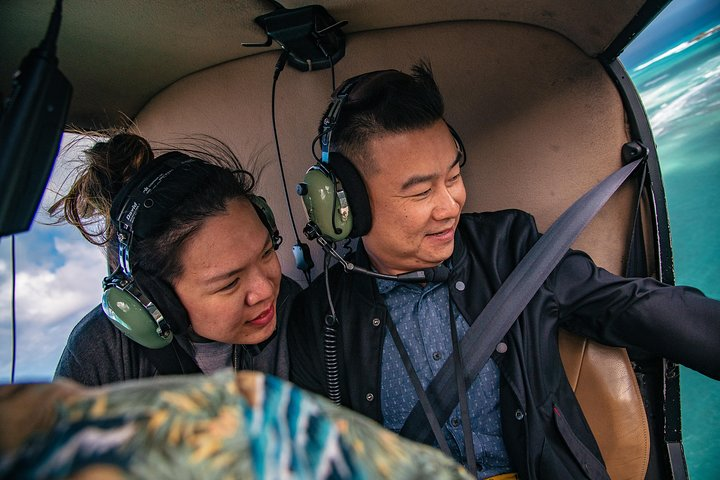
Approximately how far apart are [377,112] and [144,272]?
745 millimetres

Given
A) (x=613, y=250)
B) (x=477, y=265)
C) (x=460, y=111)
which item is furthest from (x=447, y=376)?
(x=460, y=111)

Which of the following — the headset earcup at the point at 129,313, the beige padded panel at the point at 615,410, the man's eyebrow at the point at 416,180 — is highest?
the man's eyebrow at the point at 416,180

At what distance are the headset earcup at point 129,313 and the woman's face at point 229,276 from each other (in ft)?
0.31

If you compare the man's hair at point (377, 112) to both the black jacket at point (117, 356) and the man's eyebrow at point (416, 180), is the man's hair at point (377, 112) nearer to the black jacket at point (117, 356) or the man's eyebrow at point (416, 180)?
the man's eyebrow at point (416, 180)

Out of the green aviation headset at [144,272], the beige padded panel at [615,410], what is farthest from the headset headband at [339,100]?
the beige padded panel at [615,410]

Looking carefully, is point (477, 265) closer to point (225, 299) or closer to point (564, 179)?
point (564, 179)

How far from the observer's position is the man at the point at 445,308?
4.24 ft

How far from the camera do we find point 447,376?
1.37 meters

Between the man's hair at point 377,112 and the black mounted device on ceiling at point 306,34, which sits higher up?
the black mounted device on ceiling at point 306,34

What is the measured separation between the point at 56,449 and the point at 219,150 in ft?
5.97

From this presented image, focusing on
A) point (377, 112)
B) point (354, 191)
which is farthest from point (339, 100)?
point (354, 191)

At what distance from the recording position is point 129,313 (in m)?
1.25

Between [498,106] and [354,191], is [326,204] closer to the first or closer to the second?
[354,191]

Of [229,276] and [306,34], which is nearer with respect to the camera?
[229,276]
